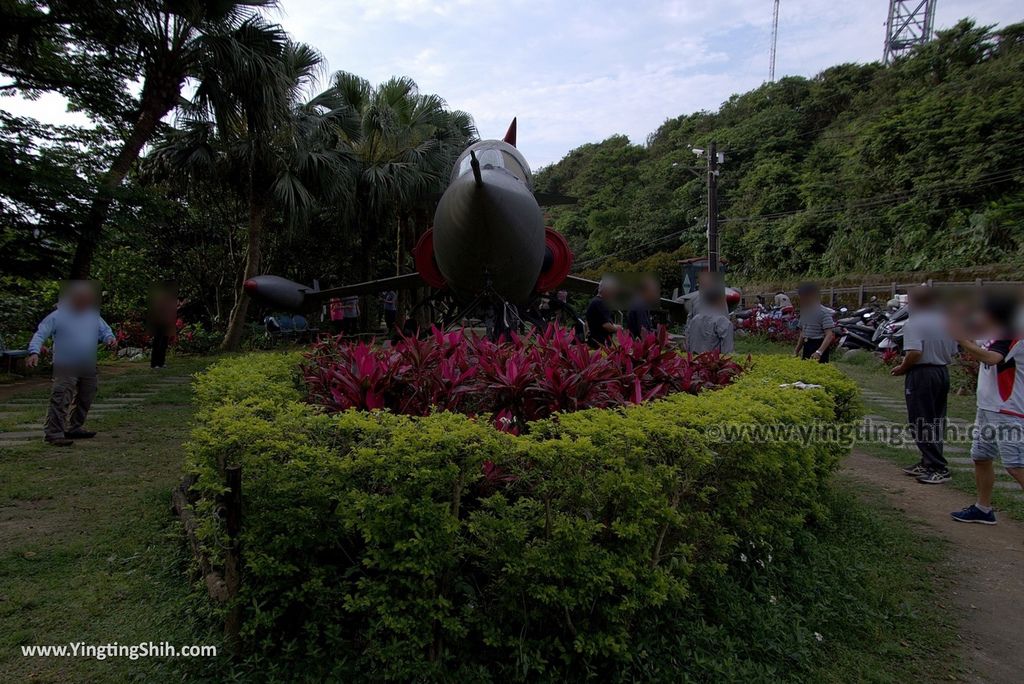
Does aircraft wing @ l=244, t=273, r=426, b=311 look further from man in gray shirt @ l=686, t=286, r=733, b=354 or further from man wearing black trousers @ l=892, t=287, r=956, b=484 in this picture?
man wearing black trousers @ l=892, t=287, r=956, b=484

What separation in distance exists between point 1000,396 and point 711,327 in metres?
2.69

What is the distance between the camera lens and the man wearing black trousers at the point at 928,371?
5359 millimetres

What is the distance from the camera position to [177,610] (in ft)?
9.23

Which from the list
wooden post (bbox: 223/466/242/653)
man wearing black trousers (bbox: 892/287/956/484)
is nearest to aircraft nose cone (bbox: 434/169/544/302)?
wooden post (bbox: 223/466/242/653)

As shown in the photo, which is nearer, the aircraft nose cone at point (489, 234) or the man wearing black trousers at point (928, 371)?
the aircraft nose cone at point (489, 234)

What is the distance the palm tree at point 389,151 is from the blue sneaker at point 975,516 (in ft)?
55.7

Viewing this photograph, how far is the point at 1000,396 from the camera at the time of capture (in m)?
4.25

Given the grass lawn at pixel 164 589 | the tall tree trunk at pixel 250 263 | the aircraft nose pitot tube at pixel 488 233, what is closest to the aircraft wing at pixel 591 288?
the aircraft nose pitot tube at pixel 488 233

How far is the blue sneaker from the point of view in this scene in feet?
14.8

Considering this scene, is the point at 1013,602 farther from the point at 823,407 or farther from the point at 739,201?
the point at 739,201

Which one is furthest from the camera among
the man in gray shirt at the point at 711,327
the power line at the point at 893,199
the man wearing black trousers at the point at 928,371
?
the power line at the point at 893,199

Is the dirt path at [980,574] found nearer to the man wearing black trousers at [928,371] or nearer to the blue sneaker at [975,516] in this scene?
→ the blue sneaker at [975,516]

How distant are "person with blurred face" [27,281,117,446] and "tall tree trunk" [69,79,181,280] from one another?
440 cm

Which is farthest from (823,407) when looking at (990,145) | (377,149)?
(990,145)
